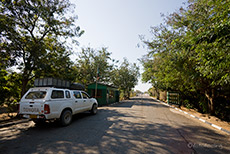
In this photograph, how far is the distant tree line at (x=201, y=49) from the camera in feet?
13.0

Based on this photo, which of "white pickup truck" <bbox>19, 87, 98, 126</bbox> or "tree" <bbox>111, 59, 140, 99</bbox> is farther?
"tree" <bbox>111, 59, 140, 99</bbox>

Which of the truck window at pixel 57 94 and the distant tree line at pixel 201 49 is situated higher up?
the distant tree line at pixel 201 49

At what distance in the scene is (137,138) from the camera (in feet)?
14.0

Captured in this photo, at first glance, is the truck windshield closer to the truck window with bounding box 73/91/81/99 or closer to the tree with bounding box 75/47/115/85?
the truck window with bounding box 73/91/81/99

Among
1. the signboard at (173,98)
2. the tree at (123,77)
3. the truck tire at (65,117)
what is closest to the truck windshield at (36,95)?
the truck tire at (65,117)

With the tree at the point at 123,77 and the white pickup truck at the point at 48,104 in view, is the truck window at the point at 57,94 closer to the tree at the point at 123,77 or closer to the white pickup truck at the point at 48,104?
the white pickup truck at the point at 48,104

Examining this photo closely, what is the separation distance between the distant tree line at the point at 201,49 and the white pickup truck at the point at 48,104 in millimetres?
6633

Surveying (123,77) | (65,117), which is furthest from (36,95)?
(123,77)

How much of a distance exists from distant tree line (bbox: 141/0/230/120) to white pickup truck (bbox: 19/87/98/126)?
6.63 m

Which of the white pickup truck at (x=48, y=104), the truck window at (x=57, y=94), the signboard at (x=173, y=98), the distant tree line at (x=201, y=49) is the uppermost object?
the distant tree line at (x=201, y=49)

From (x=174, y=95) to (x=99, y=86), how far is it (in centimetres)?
1204

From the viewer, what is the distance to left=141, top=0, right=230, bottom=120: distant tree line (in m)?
3.96

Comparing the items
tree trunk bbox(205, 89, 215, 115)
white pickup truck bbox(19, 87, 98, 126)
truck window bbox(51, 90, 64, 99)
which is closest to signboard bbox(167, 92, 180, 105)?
tree trunk bbox(205, 89, 215, 115)

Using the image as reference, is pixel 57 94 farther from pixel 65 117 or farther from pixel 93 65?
pixel 93 65
